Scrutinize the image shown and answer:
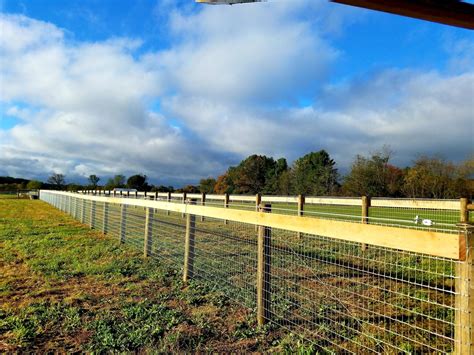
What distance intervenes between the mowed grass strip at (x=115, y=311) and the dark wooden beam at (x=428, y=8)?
280cm

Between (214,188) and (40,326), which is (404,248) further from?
(214,188)

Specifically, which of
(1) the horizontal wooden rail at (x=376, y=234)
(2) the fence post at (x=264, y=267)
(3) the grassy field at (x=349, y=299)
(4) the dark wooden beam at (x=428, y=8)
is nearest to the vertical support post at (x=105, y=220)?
(3) the grassy field at (x=349, y=299)

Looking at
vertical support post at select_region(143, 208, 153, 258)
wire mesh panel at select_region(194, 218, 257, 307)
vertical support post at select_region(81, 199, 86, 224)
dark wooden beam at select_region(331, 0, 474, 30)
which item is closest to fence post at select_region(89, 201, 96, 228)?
vertical support post at select_region(81, 199, 86, 224)

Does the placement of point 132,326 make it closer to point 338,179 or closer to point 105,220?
point 105,220

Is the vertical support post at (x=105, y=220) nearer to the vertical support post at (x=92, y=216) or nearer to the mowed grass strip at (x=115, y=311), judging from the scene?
the vertical support post at (x=92, y=216)

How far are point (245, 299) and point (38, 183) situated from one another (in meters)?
81.6

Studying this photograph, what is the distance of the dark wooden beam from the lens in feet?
5.15

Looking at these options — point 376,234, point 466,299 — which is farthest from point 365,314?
point 466,299

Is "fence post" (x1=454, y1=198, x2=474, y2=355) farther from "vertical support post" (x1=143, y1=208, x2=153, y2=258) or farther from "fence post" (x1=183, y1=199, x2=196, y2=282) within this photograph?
"vertical support post" (x1=143, y1=208, x2=153, y2=258)

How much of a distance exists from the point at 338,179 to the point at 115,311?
44.2 m

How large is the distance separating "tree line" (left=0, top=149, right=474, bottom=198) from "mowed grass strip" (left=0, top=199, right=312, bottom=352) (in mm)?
22001

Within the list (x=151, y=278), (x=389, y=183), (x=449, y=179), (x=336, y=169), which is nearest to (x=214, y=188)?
(x=336, y=169)

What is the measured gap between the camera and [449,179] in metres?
29.6

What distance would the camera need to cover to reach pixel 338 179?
46062 millimetres
